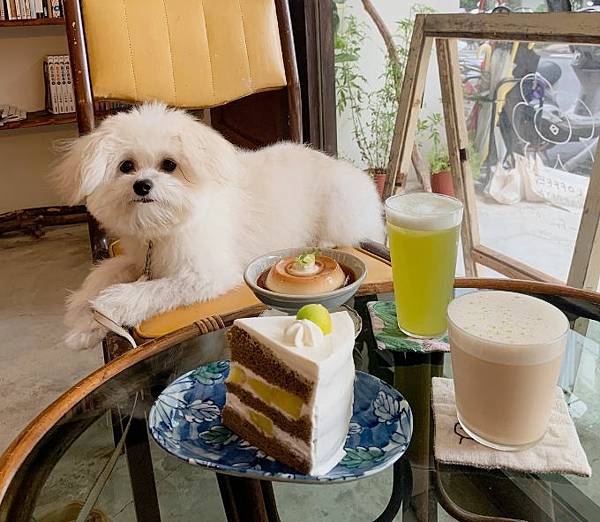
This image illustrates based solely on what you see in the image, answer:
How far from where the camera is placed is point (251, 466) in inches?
28.3

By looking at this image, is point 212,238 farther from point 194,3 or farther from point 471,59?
point 471,59

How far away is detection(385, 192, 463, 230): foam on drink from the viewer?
0.90 metres

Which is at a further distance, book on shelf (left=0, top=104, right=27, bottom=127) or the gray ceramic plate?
book on shelf (left=0, top=104, right=27, bottom=127)

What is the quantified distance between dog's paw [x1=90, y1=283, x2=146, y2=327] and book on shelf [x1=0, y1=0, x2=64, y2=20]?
7.23 ft

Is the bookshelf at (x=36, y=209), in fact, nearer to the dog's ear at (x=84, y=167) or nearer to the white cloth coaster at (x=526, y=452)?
the dog's ear at (x=84, y=167)

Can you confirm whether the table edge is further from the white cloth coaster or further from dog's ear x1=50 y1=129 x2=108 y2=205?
dog's ear x1=50 y1=129 x2=108 y2=205

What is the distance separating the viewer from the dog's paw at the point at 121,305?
1.39m

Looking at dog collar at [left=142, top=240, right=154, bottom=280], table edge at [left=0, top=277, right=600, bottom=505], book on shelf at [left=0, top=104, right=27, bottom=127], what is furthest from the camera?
book on shelf at [left=0, top=104, right=27, bottom=127]

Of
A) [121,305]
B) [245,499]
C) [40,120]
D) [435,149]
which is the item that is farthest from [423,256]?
[40,120]

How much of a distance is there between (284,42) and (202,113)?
146cm

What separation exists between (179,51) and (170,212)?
1.71 ft

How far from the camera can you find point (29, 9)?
3.21 meters

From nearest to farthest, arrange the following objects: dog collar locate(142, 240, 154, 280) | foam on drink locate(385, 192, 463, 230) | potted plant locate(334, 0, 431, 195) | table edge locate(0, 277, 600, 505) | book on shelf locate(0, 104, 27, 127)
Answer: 1. table edge locate(0, 277, 600, 505)
2. foam on drink locate(385, 192, 463, 230)
3. dog collar locate(142, 240, 154, 280)
4. potted plant locate(334, 0, 431, 195)
5. book on shelf locate(0, 104, 27, 127)

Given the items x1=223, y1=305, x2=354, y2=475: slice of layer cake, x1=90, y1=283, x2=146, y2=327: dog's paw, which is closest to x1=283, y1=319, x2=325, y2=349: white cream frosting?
x1=223, y1=305, x2=354, y2=475: slice of layer cake
